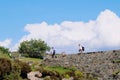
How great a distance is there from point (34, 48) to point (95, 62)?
29.8 meters

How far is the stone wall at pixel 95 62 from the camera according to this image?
54.0 meters

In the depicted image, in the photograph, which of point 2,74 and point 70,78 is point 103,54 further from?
point 2,74

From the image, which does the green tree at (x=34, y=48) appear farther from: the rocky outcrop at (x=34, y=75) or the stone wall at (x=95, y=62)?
the rocky outcrop at (x=34, y=75)

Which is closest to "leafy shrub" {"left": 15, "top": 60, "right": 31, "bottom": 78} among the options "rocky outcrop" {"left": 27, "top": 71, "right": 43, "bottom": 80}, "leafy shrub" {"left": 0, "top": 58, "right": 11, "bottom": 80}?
"rocky outcrop" {"left": 27, "top": 71, "right": 43, "bottom": 80}

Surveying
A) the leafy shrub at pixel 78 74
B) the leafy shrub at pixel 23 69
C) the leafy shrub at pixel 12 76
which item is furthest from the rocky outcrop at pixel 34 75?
the leafy shrub at pixel 78 74

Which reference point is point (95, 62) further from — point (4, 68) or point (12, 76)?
point (4, 68)

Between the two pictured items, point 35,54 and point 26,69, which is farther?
point 35,54

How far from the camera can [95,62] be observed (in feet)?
191

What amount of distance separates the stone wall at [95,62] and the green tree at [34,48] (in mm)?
18911

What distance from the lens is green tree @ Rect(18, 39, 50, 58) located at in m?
82.4

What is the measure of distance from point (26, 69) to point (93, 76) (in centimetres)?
1137

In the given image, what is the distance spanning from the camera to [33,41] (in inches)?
3654

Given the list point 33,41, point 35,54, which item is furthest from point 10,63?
point 33,41

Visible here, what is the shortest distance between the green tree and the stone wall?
62.0 feet
